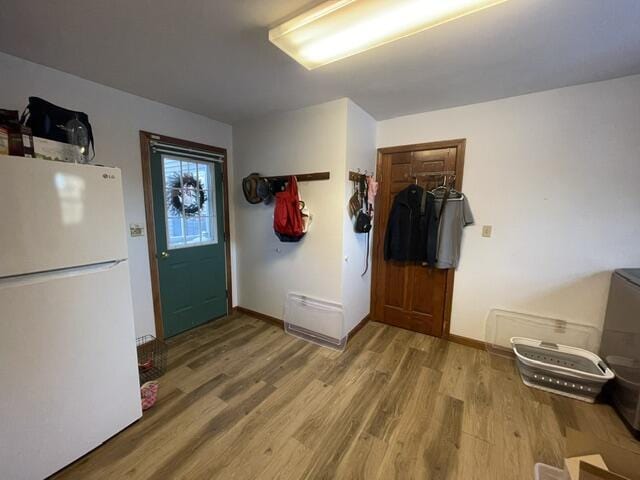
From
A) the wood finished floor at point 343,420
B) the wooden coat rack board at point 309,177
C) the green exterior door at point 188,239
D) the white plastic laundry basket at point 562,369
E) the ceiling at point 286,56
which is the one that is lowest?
the wood finished floor at point 343,420

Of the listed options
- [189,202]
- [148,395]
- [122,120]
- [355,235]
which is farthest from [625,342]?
[122,120]

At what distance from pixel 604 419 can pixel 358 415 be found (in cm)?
164

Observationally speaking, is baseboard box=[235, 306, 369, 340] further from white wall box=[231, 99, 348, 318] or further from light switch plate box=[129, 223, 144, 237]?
light switch plate box=[129, 223, 144, 237]

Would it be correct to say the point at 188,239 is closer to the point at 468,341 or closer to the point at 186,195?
the point at 186,195

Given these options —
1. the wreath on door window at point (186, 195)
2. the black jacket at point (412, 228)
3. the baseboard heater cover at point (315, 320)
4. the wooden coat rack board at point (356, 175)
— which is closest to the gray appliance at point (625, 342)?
the black jacket at point (412, 228)

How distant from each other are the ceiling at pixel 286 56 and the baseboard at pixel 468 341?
231cm

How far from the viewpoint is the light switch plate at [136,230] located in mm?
2303

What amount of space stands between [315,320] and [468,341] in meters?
1.59

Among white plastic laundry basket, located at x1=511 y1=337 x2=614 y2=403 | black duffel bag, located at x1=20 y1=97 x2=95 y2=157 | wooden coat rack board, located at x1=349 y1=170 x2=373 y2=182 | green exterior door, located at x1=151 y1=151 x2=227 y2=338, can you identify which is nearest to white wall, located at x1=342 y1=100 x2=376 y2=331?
wooden coat rack board, located at x1=349 y1=170 x2=373 y2=182

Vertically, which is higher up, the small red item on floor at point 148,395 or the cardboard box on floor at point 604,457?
the cardboard box on floor at point 604,457

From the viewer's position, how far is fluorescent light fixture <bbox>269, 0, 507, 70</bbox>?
1.13 meters

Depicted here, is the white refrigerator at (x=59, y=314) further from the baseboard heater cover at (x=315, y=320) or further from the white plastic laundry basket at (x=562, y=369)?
the white plastic laundry basket at (x=562, y=369)

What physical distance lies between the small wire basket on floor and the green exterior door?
0.15 metres

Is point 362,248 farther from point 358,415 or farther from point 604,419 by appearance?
point 604,419
